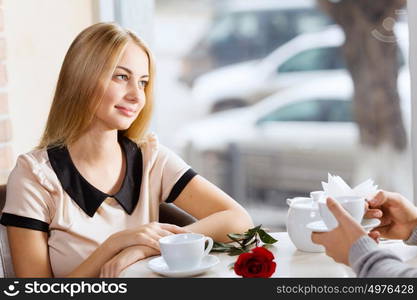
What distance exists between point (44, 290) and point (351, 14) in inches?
95.0

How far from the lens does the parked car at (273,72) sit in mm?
3670

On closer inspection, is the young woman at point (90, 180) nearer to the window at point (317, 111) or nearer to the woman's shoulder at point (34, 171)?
the woman's shoulder at point (34, 171)

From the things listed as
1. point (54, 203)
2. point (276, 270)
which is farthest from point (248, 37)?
point (276, 270)

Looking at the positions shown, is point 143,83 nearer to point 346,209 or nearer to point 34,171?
point 34,171

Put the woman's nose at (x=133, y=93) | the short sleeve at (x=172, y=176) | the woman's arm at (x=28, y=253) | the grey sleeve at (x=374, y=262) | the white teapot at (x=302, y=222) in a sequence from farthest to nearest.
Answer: the short sleeve at (x=172, y=176) → the woman's nose at (x=133, y=93) → the woman's arm at (x=28, y=253) → the white teapot at (x=302, y=222) → the grey sleeve at (x=374, y=262)

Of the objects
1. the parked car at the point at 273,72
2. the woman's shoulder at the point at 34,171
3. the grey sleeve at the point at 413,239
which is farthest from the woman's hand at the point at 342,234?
the parked car at the point at 273,72

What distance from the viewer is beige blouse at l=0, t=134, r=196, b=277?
1.81m

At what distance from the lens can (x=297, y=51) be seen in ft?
12.2

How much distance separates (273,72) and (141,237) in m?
2.29

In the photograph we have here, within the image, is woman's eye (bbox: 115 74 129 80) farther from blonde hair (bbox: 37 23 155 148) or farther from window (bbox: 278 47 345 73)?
window (bbox: 278 47 345 73)

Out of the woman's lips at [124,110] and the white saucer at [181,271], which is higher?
the woman's lips at [124,110]

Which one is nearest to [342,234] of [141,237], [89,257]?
[141,237]

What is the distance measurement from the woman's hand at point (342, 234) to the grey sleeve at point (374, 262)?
0.05 ft

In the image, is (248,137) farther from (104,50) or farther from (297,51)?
(104,50)
